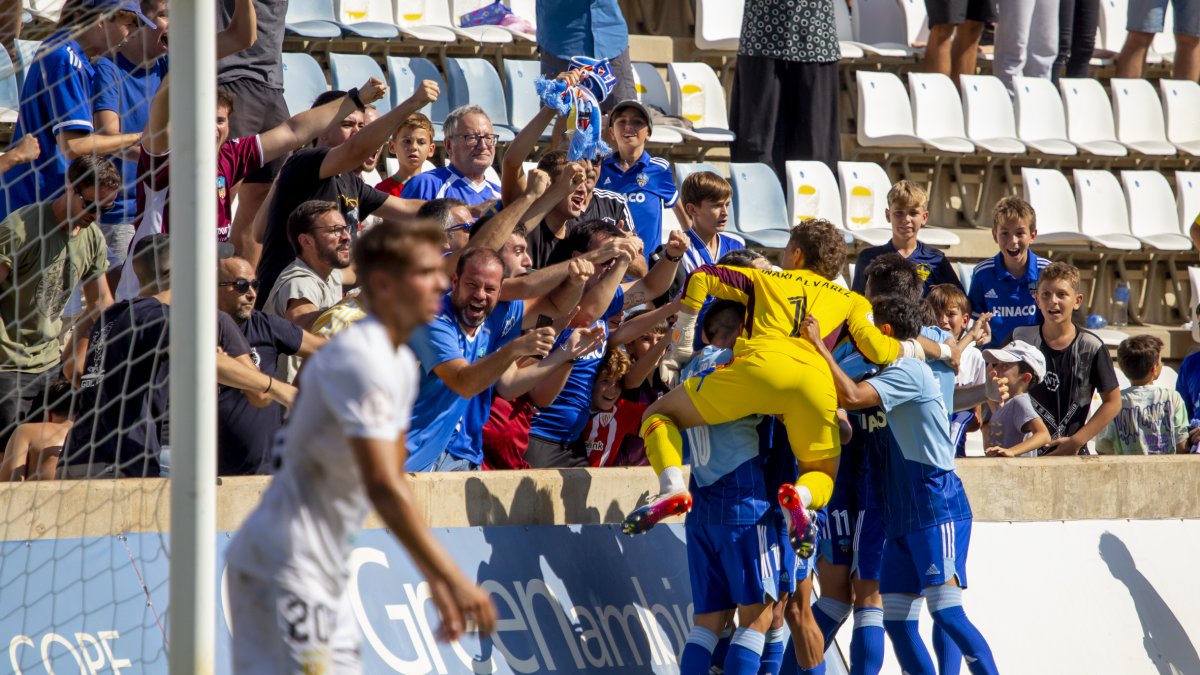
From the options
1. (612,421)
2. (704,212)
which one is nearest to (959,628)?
(612,421)

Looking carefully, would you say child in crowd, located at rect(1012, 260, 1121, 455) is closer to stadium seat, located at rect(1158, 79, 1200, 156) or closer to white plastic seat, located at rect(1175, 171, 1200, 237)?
white plastic seat, located at rect(1175, 171, 1200, 237)

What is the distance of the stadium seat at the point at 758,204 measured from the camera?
11555 mm

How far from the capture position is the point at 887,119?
1316cm

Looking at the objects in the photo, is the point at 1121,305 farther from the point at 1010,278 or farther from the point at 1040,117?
the point at 1010,278

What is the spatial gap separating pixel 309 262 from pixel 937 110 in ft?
24.9

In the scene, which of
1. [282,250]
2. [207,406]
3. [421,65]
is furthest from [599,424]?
[421,65]

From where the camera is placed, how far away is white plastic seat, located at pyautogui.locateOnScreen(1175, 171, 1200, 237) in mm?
13883

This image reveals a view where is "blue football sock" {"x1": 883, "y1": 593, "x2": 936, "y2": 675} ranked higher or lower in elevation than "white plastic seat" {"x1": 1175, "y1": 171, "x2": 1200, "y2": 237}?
lower

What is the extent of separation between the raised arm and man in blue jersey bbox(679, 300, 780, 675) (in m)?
1.81

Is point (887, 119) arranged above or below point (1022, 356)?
above

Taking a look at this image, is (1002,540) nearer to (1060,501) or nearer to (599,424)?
(1060,501)

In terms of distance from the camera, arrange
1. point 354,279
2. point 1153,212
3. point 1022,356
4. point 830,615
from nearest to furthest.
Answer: point 830,615 → point 354,279 → point 1022,356 → point 1153,212

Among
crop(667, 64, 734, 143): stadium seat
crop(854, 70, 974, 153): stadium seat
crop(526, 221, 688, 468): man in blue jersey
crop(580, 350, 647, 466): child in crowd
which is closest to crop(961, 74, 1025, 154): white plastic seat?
crop(854, 70, 974, 153): stadium seat

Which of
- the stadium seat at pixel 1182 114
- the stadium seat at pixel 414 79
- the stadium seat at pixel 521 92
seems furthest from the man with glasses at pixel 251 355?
the stadium seat at pixel 1182 114
